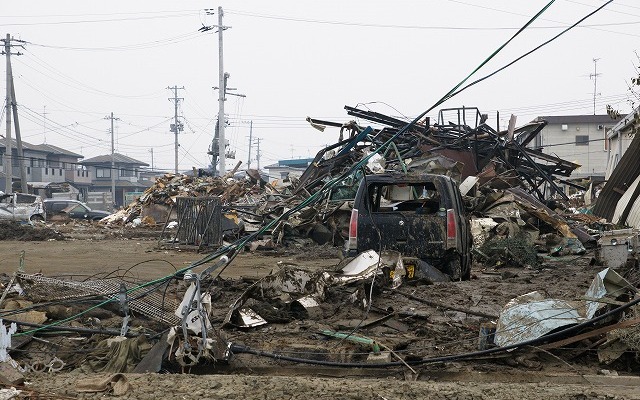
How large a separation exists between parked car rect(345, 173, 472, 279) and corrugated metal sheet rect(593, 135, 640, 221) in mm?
8081

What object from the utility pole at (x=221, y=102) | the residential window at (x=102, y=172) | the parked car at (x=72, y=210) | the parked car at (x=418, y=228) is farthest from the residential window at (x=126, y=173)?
the parked car at (x=418, y=228)

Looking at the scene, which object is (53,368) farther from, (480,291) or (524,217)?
(524,217)

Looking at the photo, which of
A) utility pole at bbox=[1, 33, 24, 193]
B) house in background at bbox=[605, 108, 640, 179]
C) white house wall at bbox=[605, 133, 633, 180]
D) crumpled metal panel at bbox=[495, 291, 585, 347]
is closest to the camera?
crumpled metal panel at bbox=[495, 291, 585, 347]

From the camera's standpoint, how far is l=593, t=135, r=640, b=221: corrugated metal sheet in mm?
17547

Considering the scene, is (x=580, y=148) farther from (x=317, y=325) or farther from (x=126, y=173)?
(x=126, y=173)

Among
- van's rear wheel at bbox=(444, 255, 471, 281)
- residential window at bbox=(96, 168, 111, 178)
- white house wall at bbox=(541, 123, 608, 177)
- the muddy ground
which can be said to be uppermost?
white house wall at bbox=(541, 123, 608, 177)

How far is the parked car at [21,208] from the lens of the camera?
31.1 metres

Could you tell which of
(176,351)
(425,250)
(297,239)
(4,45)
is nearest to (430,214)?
(425,250)

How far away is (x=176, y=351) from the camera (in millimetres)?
5871

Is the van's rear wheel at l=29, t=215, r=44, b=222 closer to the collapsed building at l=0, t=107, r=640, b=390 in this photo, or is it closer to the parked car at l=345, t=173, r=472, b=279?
the collapsed building at l=0, t=107, r=640, b=390

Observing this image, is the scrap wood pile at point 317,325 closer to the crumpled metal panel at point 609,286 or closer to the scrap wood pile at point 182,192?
the crumpled metal panel at point 609,286

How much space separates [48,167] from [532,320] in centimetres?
7748

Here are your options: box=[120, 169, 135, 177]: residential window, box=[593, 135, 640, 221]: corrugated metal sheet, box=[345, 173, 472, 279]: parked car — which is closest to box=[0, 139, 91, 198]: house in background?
box=[120, 169, 135, 177]: residential window

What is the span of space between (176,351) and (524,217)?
13596mm
